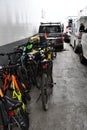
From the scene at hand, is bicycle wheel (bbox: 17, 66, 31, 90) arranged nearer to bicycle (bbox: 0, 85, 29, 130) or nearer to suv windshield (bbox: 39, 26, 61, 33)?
bicycle (bbox: 0, 85, 29, 130)

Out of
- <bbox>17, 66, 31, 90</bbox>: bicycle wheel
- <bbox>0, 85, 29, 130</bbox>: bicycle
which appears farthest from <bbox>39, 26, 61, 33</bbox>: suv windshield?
<bbox>0, 85, 29, 130</bbox>: bicycle

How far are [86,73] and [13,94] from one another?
4.27 metres

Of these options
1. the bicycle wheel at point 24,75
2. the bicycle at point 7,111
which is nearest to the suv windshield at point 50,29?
the bicycle wheel at point 24,75

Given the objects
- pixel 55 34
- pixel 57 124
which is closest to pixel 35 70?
pixel 57 124

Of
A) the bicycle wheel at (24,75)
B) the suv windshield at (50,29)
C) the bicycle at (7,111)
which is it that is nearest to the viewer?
the bicycle at (7,111)

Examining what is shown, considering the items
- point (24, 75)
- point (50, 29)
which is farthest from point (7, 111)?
point (50, 29)

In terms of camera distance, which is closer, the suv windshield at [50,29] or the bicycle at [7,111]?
the bicycle at [7,111]

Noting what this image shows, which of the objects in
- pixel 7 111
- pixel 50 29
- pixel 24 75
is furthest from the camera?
pixel 50 29

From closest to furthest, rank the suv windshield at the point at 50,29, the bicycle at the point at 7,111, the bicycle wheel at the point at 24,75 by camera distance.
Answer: the bicycle at the point at 7,111 → the bicycle wheel at the point at 24,75 → the suv windshield at the point at 50,29

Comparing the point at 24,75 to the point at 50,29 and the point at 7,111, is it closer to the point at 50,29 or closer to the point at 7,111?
the point at 7,111

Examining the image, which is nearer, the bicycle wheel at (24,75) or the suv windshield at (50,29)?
the bicycle wheel at (24,75)

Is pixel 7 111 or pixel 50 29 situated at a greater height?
pixel 50 29

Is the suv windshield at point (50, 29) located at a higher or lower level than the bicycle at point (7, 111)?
higher

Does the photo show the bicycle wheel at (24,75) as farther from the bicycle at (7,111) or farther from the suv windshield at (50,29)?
the suv windshield at (50,29)
